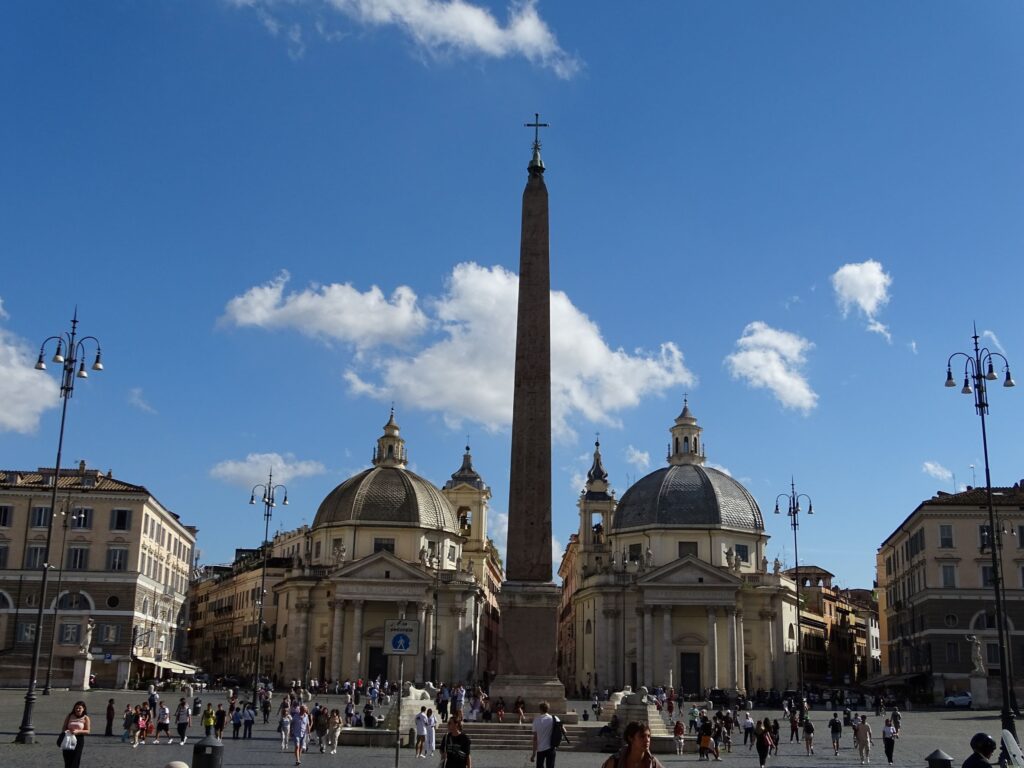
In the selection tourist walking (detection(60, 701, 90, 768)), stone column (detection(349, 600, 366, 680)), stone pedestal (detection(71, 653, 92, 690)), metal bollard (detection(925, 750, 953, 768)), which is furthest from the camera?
stone column (detection(349, 600, 366, 680))

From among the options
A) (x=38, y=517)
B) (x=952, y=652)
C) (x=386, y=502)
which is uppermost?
(x=386, y=502)

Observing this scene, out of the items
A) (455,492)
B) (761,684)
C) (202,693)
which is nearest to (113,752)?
(202,693)

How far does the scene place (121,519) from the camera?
56844 mm

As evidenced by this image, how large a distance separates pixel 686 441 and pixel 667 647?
15253 millimetres

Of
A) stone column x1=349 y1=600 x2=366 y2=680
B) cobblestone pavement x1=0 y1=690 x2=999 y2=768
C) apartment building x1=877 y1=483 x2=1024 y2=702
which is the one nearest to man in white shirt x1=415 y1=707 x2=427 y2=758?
cobblestone pavement x1=0 y1=690 x2=999 y2=768

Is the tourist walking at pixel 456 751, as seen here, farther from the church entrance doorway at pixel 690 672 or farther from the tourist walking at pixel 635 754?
the church entrance doorway at pixel 690 672

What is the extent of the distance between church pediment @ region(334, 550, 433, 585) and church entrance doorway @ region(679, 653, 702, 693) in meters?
15.2

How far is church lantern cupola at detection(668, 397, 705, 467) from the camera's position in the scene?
246 feet

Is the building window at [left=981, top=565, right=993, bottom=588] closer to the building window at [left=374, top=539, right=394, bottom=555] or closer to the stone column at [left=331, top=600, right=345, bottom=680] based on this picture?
the building window at [left=374, top=539, right=394, bottom=555]

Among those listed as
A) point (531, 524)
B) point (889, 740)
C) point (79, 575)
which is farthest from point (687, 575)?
point (531, 524)

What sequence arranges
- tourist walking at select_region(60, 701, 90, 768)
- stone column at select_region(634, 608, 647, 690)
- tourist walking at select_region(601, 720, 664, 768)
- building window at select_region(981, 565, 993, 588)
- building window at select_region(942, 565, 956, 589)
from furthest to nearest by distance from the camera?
1. stone column at select_region(634, 608, 647, 690)
2. building window at select_region(942, 565, 956, 589)
3. building window at select_region(981, 565, 993, 588)
4. tourist walking at select_region(60, 701, 90, 768)
5. tourist walking at select_region(601, 720, 664, 768)

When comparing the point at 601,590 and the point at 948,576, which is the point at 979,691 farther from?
the point at 601,590

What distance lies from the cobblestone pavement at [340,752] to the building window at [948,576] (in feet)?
59.4

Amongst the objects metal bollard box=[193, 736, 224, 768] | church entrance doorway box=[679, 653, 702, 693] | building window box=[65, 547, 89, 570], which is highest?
building window box=[65, 547, 89, 570]
